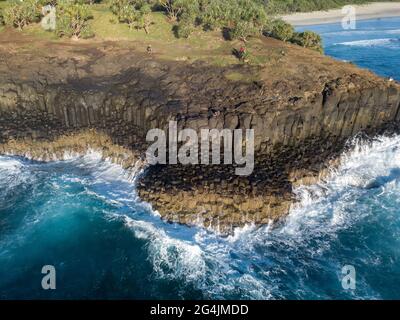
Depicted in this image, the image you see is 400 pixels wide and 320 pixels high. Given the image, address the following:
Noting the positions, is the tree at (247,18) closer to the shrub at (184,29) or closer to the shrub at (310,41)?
the shrub at (184,29)

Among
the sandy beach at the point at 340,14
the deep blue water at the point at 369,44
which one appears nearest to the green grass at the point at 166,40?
the deep blue water at the point at 369,44

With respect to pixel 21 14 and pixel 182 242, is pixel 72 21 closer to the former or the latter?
pixel 21 14

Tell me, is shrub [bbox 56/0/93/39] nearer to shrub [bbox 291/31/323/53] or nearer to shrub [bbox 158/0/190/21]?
shrub [bbox 158/0/190/21]

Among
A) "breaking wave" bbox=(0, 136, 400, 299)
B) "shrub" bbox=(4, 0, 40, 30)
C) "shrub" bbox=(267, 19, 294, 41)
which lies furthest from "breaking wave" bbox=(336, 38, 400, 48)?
"shrub" bbox=(4, 0, 40, 30)

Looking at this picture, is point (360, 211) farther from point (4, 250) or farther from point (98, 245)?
point (4, 250)

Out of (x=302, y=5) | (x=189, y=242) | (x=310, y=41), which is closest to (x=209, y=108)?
(x=189, y=242)

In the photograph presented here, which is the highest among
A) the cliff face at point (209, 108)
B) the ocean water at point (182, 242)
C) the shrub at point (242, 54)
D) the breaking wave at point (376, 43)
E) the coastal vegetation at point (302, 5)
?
the coastal vegetation at point (302, 5)
